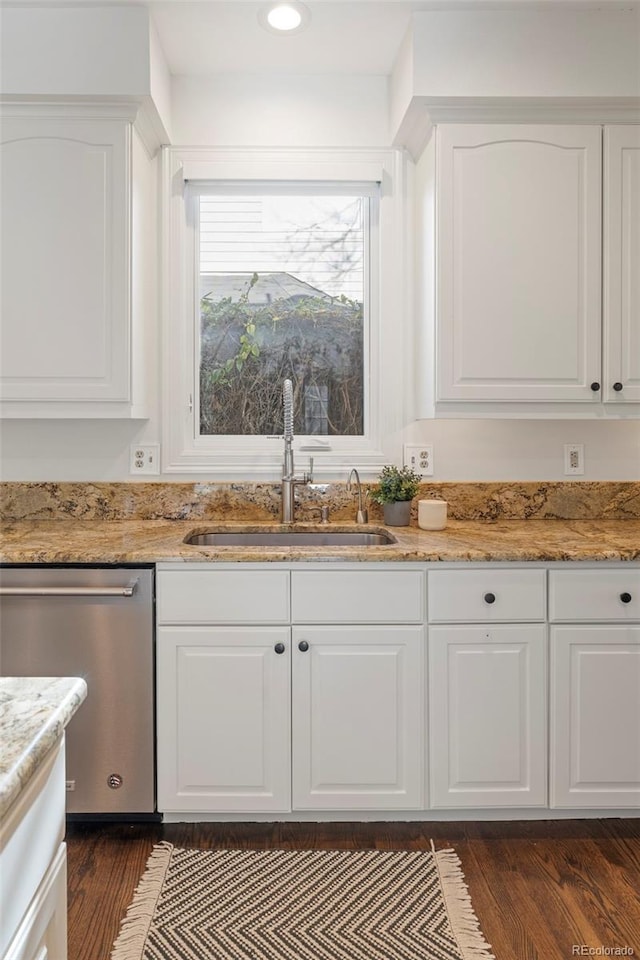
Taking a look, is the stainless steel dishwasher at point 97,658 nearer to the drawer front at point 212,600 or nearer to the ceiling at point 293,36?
the drawer front at point 212,600

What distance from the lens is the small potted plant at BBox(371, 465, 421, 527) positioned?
242cm

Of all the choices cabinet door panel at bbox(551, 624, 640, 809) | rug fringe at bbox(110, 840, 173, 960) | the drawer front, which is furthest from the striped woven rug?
the drawer front

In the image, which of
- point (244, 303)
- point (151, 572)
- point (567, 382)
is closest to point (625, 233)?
point (567, 382)

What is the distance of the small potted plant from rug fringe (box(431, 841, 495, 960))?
3.49 feet

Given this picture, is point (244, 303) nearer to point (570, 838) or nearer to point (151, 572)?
point (151, 572)

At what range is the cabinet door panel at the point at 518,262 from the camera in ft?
7.27

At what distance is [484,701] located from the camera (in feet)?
6.53

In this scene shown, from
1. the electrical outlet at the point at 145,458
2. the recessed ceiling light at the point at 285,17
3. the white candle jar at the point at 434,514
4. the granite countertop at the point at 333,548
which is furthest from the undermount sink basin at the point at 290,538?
the recessed ceiling light at the point at 285,17

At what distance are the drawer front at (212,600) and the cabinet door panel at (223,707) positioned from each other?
0.13ft

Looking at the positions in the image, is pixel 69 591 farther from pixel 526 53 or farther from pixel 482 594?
pixel 526 53

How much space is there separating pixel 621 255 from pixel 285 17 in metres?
1.37

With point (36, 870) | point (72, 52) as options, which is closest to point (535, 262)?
point (72, 52)

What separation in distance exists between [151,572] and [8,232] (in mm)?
1251

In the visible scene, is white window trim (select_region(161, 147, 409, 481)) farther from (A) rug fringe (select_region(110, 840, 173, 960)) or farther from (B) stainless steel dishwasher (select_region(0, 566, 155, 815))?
(A) rug fringe (select_region(110, 840, 173, 960))
